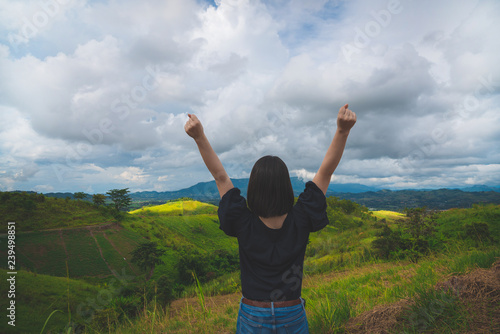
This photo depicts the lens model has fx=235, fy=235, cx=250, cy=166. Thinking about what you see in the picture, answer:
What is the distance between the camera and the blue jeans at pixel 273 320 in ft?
5.72

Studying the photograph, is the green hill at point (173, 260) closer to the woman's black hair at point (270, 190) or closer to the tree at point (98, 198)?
the woman's black hair at point (270, 190)

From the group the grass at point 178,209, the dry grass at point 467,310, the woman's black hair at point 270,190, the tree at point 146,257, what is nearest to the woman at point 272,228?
the woman's black hair at point 270,190

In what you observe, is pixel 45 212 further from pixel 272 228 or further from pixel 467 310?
pixel 467 310

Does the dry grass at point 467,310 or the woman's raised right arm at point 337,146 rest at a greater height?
the woman's raised right arm at point 337,146

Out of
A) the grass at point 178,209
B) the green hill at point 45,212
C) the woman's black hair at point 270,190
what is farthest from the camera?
the grass at point 178,209

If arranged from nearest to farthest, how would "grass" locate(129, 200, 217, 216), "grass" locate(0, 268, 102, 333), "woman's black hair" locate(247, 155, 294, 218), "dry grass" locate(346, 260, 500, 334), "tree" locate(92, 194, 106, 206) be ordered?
"woman's black hair" locate(247, 155, 294, 218)
"dry grass" locate(346, 260, 500, 334)
"grass" locate(0, 268, 102, 333)
"tree" locate(92, 194, 106, 206)
"grass" locate(129, 200, 217, 216)

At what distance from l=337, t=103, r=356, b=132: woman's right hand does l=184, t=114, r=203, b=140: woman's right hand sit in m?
1.18

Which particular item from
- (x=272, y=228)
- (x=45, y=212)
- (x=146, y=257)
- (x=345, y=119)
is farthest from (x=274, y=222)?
(x=45, y=212)

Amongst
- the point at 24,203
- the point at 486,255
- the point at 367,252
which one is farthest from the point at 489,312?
the point at 24,203

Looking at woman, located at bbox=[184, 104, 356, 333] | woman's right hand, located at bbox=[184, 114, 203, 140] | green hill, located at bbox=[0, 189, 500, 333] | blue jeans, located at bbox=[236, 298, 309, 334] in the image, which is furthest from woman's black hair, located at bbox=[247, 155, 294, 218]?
green hill, located at bbox=[0, 189, 500, 333]

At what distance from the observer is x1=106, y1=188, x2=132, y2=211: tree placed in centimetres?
5895

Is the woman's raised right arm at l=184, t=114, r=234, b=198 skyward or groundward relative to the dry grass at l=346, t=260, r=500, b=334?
skyward

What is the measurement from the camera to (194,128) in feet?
6.62

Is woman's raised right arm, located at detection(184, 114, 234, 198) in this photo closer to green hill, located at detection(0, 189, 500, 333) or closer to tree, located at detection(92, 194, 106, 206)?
green hill, located at detection(0, 189, 500, 333)
